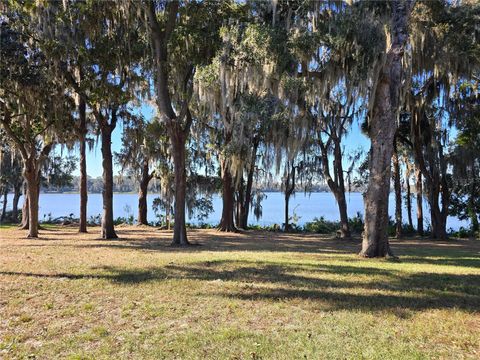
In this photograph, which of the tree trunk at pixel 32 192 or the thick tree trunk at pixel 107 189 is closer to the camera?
the tree trunk at pixel 32 192

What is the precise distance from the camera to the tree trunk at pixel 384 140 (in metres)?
9.70

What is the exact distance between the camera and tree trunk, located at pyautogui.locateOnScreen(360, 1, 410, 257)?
9.70 metres

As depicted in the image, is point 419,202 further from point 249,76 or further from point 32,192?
point 32,192

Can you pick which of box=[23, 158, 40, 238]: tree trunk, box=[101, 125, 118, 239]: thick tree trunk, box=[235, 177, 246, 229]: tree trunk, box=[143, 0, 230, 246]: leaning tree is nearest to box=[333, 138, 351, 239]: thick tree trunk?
box=[235, 177, 246, 229]: tree trunk

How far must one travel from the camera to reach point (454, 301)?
516 cm

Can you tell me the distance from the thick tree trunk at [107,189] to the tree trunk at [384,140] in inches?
343

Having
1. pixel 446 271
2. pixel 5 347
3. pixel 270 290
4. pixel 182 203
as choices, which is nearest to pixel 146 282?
pixel 270 290

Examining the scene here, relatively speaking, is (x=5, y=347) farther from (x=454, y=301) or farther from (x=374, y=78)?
(x=374, y=78)

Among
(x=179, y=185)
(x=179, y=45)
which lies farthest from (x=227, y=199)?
(x=179, y=45)

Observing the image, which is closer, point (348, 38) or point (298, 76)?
point (348, 38)

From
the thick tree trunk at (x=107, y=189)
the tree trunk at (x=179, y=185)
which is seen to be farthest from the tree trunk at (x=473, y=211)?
the thick tree trunk at (x=107, y=189)

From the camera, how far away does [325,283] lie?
621cm

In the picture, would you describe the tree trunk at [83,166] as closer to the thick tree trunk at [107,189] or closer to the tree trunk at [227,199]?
the thick tree trunk at [107,189]

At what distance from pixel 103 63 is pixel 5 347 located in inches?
406
